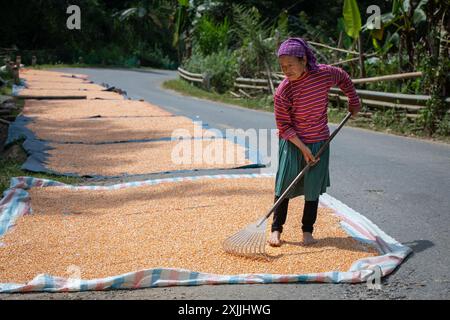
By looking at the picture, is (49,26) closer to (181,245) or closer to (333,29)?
(333,29)

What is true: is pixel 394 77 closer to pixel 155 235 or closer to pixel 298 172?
pixel 298 172

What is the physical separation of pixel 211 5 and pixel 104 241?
1918 cm

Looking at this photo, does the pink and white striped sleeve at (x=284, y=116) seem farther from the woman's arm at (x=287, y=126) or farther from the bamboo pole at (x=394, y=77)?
the bamboo pole at (x=394, y=77)

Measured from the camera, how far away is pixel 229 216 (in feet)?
15.1

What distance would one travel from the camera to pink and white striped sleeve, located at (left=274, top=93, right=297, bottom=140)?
12.4 feet

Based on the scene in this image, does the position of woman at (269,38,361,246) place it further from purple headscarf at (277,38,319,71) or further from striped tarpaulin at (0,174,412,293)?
striped tarpaulin at (0,174,412,293)

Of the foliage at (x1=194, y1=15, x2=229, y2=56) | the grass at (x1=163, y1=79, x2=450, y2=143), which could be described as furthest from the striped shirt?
the foliage at (x1=194, y1=15, x2=229, y2=56)

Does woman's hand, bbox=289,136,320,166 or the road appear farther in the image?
woman's hand, bbox=289,136,320,166

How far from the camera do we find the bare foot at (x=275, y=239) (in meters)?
3.91

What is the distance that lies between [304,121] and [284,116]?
14 cm

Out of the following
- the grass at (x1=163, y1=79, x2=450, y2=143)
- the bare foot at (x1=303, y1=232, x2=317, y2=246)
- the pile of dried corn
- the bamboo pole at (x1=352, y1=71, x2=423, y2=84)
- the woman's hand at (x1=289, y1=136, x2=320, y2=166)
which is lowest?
the pile of dried corn

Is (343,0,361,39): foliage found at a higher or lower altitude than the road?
higher

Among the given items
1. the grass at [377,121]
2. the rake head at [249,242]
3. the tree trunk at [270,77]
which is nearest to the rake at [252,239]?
the rake head at [249,242]
